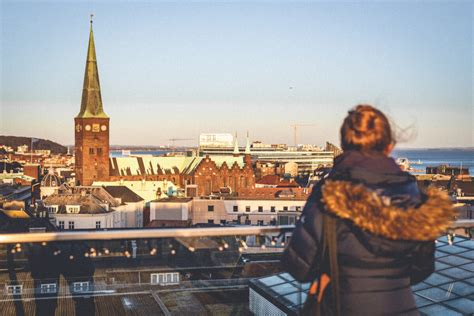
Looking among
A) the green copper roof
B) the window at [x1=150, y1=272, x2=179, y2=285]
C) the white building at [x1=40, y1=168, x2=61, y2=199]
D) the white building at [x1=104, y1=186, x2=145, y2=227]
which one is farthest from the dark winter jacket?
the green copper roof

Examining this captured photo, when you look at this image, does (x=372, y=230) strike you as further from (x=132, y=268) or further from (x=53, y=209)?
(x=53, y=209)

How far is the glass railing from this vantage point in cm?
407

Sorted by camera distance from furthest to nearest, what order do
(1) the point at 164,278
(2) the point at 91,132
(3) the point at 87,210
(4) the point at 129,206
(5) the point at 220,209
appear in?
(2) the point at 91,132
(4) the point at 129,206
(5) the point at 220,209
(3) the point at 87,210
(1) the point at 164,278

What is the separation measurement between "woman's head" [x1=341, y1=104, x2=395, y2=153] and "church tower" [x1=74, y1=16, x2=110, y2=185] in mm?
67120

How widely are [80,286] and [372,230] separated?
102 inches

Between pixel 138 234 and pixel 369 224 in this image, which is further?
pixel 138 234

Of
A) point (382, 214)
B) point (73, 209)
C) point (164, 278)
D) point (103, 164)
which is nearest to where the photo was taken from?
point (382, 214)

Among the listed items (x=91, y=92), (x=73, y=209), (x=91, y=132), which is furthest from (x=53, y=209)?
(x=91, y=92)

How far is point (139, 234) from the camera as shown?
160 inches

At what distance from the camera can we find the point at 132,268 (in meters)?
4.39

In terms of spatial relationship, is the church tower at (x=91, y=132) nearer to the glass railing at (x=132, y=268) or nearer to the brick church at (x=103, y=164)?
the brick church at (x=103, y=164)

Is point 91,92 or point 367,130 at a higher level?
point 91,92

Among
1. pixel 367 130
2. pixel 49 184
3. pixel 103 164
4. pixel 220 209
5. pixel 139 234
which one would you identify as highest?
pixel 367 130

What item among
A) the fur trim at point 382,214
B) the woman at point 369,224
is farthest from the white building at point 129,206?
the fur trim at point 382,214
